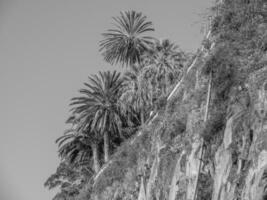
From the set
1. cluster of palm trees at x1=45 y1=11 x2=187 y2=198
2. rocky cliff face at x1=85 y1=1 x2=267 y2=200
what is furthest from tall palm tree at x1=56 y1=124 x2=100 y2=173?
rocky cliff face at x1=85 y1=1 x2=267 y2=200

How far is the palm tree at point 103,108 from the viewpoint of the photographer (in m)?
40.1

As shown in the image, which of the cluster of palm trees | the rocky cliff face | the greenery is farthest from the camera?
the cluster of palm trees

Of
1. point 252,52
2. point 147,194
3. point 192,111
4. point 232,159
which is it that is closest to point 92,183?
point 147,194

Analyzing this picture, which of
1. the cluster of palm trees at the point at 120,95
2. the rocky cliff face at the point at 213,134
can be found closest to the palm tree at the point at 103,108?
the cluster of palm trees at the point at 120,95

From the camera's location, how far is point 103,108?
137ft

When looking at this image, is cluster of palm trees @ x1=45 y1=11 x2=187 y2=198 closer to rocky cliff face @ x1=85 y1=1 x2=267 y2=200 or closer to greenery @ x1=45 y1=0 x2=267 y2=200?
greenery @ x1=45 y1=0 x2=267 y2=200

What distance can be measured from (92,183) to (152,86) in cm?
799

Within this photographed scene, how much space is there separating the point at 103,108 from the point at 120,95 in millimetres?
1405

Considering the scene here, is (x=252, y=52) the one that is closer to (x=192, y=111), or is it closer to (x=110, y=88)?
→ (x=192, y=111)

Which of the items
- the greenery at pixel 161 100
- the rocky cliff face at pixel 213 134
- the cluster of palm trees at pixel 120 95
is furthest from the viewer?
the cluster of palm trees at pixel 120 95

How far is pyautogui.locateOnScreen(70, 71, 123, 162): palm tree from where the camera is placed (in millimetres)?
40094

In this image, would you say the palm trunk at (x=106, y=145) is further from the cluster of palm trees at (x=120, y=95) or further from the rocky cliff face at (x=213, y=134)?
the rocky cliff face at (x=213, y=134)

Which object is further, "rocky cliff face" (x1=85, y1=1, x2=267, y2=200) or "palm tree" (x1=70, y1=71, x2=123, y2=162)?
"palm tree" (x1=70, y1=71, x2=123, y2=162)

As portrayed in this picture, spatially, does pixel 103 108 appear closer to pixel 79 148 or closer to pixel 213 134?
pixel 79 148
